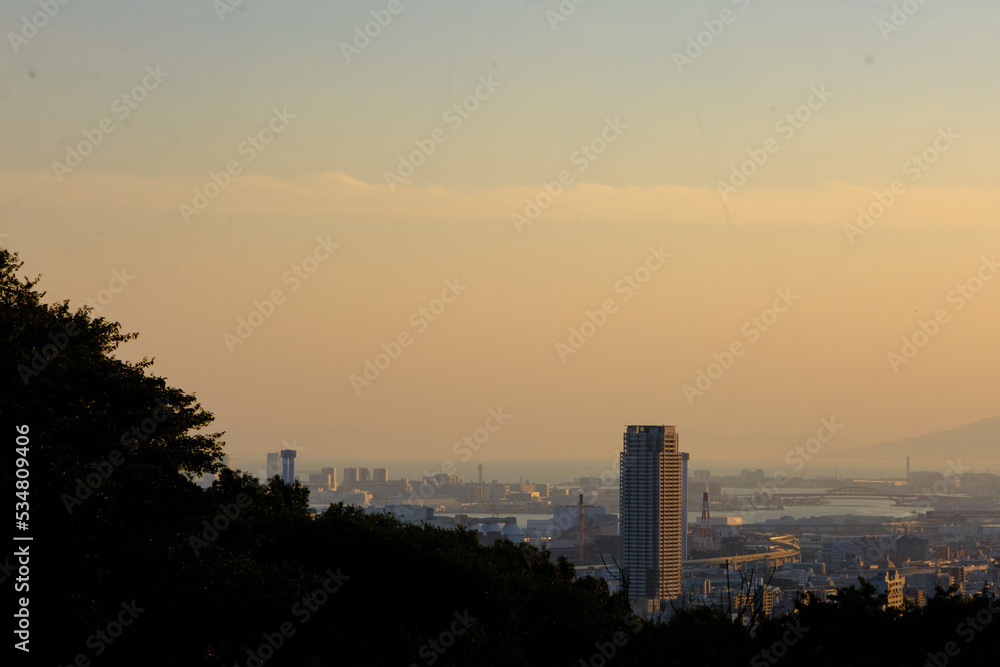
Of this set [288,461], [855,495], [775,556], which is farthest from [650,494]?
[855,495]

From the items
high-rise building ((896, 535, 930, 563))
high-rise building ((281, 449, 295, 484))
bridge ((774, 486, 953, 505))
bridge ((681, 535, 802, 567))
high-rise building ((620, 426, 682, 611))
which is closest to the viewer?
high-rise building ((896, 535, 930, 563))

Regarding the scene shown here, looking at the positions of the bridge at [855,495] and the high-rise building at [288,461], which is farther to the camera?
the bridge at [855,495]

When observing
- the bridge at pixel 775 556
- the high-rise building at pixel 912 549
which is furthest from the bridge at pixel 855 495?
the high-rise building at pixel 912 549

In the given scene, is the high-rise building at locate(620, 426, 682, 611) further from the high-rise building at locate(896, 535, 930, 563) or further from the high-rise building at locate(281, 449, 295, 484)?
the high-rise building at locate(281, 449, 295, 484)

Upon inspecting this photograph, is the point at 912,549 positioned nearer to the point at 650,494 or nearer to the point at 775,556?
the point at 775,556

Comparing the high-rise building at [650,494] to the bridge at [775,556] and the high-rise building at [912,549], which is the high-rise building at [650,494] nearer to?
the bridge at [775,556]

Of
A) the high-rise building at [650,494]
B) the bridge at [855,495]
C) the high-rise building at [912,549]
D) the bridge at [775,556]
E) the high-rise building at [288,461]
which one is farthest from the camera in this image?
the bridge at [855,495]

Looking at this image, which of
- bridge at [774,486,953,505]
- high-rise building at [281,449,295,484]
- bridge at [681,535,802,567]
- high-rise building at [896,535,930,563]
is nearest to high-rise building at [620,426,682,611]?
bridge at [681,535,802,567]
